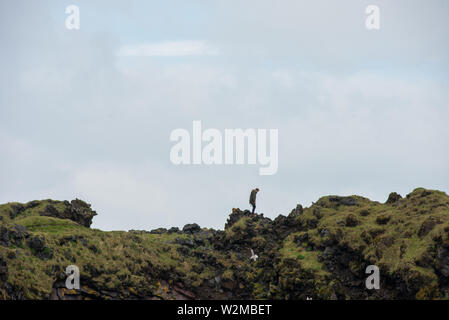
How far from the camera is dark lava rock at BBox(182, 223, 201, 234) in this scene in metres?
61.2

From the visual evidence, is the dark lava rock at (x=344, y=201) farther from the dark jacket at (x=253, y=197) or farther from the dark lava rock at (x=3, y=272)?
the dark lava rock at (x=3, y=272)

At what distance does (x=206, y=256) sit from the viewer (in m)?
52.1

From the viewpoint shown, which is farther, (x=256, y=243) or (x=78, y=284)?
(x=256, y=243)

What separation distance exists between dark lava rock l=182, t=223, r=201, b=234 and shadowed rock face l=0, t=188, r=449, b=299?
9.68 feet

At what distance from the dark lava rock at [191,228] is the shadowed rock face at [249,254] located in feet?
9.68

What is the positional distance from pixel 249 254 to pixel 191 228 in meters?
10.2

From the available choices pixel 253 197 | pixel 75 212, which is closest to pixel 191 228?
pixel 253 197

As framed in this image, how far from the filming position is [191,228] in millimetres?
61344

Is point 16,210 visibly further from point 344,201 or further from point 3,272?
point 344,201

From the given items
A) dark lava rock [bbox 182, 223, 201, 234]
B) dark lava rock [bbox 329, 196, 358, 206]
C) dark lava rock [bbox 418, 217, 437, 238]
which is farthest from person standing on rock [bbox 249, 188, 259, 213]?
dark lava rock [bbox 418, 217, 437, 238]

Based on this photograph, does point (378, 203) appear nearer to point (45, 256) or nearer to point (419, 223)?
point (419, 223)

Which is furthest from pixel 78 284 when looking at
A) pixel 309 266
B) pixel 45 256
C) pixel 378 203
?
pixel 378 203
